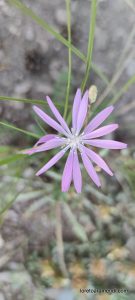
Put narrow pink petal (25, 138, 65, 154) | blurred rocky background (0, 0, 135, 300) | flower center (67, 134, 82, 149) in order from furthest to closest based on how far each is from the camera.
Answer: blurred rocky background (0, 0, 135, 300)
flower center (67, 134, 82, 149)
narrow pink petal (25, 138, 65, 154)

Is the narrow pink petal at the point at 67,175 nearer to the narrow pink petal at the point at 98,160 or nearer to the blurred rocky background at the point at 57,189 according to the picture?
the narrow pink petal at the point at 98,160

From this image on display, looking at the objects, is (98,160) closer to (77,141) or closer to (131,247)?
(77,141)

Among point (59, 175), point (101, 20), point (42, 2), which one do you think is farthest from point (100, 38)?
point (59, 175)

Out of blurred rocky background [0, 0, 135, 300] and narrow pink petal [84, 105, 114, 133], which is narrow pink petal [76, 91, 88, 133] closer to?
narrow pink petal [84, 105, 114, 133]

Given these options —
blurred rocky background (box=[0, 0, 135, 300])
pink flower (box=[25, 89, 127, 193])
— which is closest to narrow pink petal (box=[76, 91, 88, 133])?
pink flower (box=[25, 89, 127, 193])

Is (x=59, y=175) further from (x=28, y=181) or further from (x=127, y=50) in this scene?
(x=127, y=50)

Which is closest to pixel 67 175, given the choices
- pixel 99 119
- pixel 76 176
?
pixel 76 176
